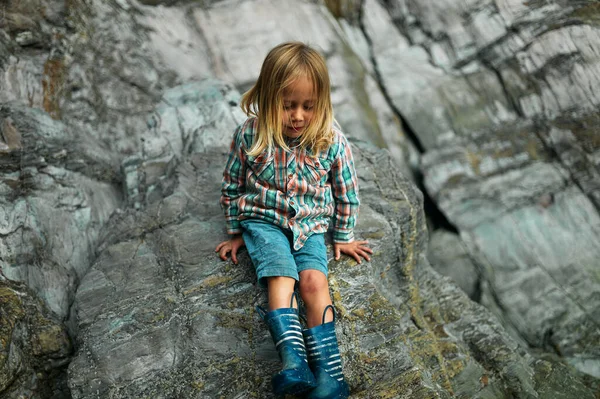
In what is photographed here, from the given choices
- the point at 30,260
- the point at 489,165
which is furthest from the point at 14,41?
the point at 489,165

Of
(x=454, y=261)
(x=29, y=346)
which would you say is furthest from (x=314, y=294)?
(x=454, y=261)

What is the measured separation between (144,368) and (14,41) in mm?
3781

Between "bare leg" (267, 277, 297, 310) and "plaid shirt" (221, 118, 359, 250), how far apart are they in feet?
0.86

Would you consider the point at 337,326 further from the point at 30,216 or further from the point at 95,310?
the point at 30,216

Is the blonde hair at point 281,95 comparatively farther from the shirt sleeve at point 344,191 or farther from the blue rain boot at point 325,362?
the blue rain boot at point 325,362

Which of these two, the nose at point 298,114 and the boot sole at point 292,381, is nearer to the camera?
the boot sole at point 292,381

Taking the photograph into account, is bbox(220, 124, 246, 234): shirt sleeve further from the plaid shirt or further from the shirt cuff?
the shirt cuff

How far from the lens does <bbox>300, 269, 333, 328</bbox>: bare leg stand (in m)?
3.19

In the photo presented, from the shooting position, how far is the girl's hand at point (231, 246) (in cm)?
373

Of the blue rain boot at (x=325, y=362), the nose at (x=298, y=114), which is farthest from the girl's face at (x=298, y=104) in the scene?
the blue rain boot at (x=325, y=362)

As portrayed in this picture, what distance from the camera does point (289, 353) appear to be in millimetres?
2895

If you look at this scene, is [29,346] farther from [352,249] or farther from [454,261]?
[454,261]

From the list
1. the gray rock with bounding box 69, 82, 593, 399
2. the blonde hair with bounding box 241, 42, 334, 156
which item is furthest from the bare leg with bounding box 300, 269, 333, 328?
the blonde hair with bounding box 241, 42, 334, 156

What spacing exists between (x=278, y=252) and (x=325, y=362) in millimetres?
719
